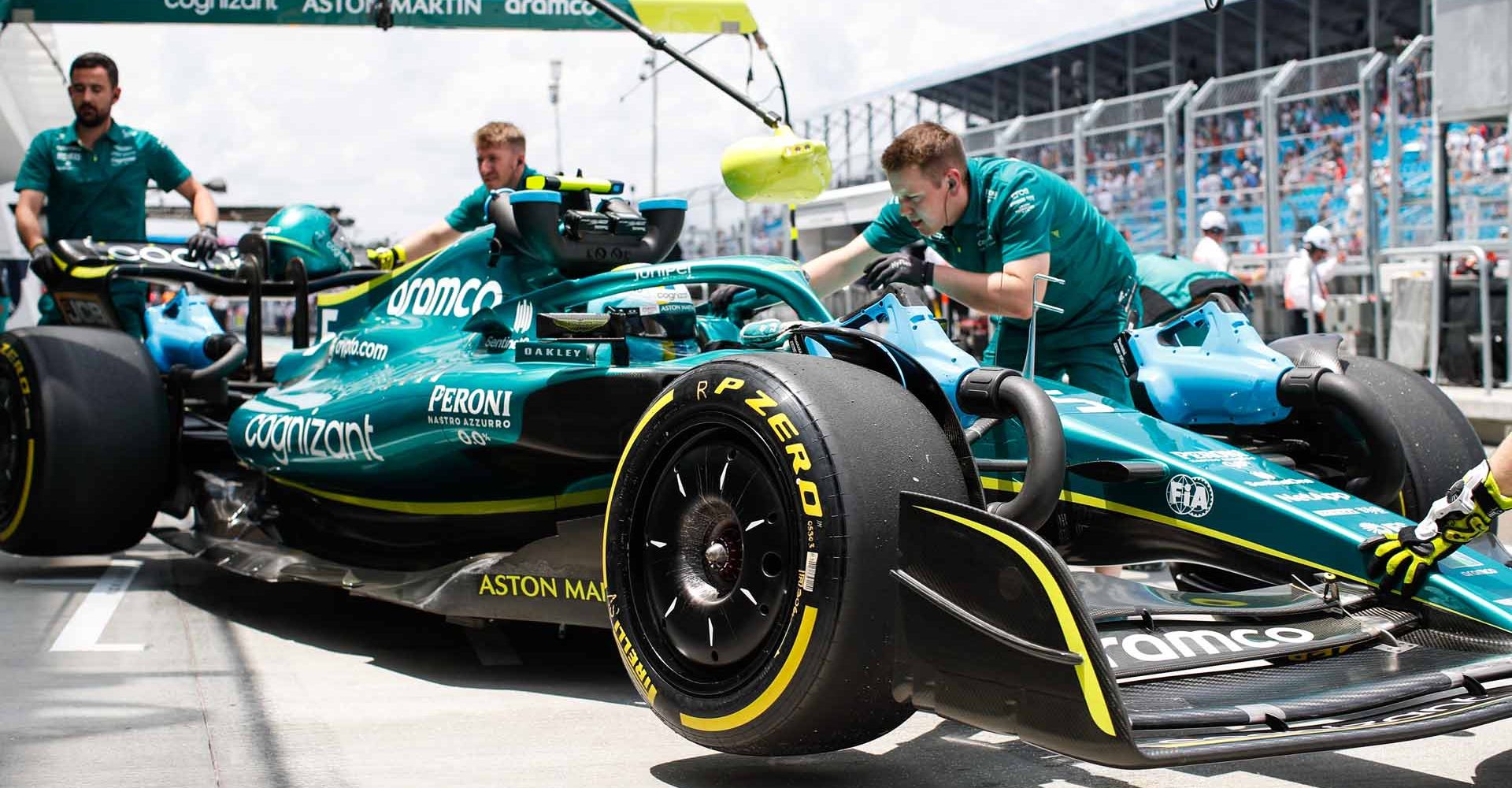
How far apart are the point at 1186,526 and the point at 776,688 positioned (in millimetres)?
1318

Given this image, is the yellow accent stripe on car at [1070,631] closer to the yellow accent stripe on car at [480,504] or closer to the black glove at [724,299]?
the yellow accent stripe on car at [480,504]

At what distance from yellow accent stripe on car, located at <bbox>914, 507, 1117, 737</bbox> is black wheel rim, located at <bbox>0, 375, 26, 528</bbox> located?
4.64m

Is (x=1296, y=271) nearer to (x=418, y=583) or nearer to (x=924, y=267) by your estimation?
(x=924, y=267)

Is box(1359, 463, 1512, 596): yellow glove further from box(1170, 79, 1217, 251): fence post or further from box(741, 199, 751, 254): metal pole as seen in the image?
box(1170, 79, 1217, 251): fence post

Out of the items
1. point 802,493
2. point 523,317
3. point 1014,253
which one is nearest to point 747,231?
point 523,317

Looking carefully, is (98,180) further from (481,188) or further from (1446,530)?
(1446,530)

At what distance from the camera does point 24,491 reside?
6.20m

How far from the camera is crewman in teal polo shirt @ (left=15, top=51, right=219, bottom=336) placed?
24.2ft

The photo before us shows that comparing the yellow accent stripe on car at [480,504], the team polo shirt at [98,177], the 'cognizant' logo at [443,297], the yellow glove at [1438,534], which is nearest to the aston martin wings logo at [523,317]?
the 'cognizant' logo at [443,297]

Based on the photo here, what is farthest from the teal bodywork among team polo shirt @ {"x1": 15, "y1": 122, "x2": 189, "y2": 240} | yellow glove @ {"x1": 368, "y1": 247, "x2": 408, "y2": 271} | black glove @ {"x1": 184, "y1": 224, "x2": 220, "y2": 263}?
team polo shirt @ {"x1": 15, "y1": 122, "x2": 189, "y2": 240}

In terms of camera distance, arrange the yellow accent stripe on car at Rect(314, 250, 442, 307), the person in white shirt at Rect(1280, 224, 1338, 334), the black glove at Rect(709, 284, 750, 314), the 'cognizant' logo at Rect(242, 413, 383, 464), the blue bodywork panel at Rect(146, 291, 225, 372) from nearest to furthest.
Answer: the 'cognizant' logo at Rect(242, 413, 383, 464)
the black glove at Rect(709, 284, 750, 314)
the yellow accent stripe on car at Rect(314, 250, 442, 307)
the blue bodywork panel at Rect(146, 291, 225, 372)
the person in white shirt at Rect(1280, 224, 1338, 334)

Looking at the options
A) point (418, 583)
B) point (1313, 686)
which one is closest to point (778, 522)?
point (1313, 686)

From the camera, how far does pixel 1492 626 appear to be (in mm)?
3379

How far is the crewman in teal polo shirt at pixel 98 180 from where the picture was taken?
739 cm
